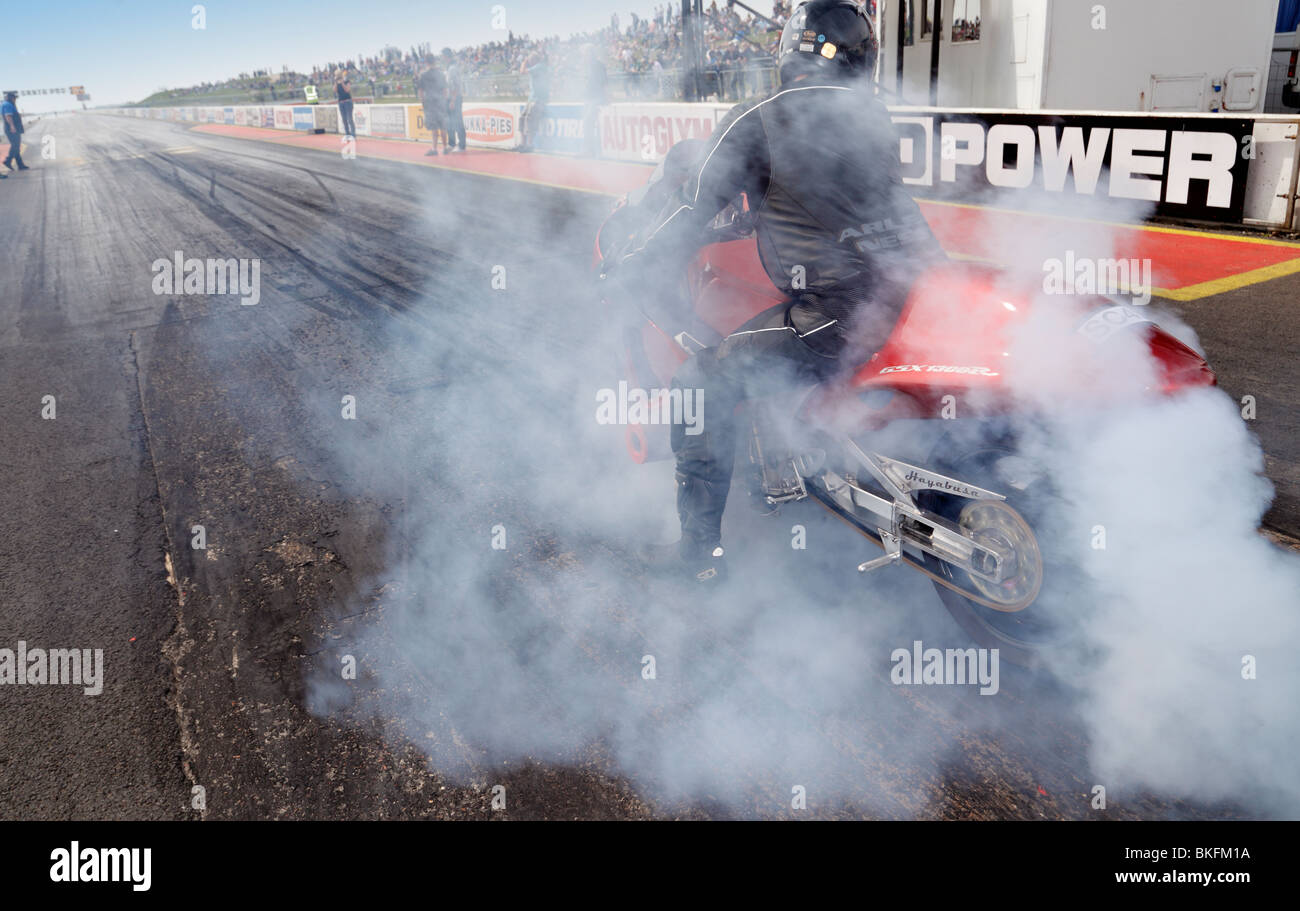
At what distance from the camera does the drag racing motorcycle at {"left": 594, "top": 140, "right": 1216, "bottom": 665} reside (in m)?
2.39

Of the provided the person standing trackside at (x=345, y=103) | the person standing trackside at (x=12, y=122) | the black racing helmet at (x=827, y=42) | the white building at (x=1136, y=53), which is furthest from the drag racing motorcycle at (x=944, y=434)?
the person standing trackside at (x=12, y=122)

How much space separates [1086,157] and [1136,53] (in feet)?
18.5

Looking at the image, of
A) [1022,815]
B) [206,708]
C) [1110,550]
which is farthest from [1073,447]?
[206,708]

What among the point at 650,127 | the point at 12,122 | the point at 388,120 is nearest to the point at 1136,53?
the point at 650,127

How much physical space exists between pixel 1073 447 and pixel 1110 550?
320mm

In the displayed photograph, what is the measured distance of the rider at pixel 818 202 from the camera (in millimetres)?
2672

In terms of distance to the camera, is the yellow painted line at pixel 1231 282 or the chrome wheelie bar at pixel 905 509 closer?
the chrome wheelie bar at pixel 905 509

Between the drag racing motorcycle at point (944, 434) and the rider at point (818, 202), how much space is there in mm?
141

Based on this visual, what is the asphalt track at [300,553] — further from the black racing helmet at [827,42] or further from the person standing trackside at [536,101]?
the person standing trackside at [536,101]

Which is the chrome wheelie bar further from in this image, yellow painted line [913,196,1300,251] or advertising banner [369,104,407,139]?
advertising banner [369,104,407,139]

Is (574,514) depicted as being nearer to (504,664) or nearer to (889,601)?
(504,664)

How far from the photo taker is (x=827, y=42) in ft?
8.82

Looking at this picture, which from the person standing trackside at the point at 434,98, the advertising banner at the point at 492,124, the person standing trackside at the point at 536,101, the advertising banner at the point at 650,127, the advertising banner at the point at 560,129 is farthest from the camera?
the advertising banner at the point at 492,124
